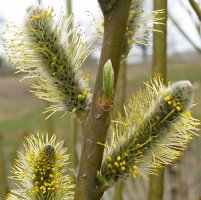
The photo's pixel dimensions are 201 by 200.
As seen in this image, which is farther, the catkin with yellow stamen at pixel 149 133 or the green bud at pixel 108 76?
the catkin with yellow stamen at pixel 149 133

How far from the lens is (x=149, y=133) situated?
3.48 feet

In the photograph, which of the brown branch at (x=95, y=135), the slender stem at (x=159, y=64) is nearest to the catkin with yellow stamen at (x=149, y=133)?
the brown branch at (x=95, y=135)

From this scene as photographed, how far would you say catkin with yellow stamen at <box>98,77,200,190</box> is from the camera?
1.04m

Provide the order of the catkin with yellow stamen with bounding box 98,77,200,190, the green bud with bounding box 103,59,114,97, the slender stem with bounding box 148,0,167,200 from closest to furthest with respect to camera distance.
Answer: the green bud with bounding box 103,59,114,97, the catkin with yellow stamen with bounding box 98,77,200,190, the slender stem with bounding box 148,0,167,200

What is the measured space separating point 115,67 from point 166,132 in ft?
0.69

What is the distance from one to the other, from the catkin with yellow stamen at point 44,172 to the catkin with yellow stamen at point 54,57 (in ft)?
0.31

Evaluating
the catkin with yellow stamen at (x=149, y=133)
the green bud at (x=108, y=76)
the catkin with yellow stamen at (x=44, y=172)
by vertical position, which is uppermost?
the green bud at (x=108, y=76)

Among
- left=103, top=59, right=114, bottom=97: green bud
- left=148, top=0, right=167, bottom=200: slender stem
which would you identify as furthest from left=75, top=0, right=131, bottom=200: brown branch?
left=148, top=0, right=167, bottom=200: slender stem

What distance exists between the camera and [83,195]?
964 millimetres

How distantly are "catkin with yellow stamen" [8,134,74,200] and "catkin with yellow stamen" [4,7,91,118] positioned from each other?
93 mm

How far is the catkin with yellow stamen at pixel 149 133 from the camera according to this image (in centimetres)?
104

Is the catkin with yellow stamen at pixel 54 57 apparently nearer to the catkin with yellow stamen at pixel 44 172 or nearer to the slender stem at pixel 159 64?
the catkin with yellow stamen at pixel 44 172

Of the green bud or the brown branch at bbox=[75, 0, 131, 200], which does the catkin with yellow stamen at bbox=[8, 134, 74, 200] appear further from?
the green bud

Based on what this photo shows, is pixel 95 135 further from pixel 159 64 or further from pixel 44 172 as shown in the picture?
pixel 159 64
